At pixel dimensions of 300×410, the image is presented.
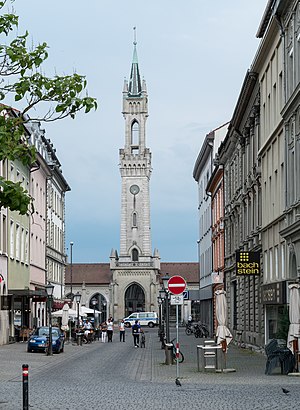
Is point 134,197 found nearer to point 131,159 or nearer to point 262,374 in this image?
point 131,159

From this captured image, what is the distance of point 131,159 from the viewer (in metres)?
144

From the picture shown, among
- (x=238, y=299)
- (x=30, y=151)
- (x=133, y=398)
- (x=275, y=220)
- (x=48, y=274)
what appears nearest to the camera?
(x=30, y=151)

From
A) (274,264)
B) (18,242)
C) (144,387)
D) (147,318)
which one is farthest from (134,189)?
(144,387)

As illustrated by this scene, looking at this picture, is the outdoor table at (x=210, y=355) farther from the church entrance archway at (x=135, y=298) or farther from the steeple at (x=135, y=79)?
Answer: the steeple at (x=135, y=79)

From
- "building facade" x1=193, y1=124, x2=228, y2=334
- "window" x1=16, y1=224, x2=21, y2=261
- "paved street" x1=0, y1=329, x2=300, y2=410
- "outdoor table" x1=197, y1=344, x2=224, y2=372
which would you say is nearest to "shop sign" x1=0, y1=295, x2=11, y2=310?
"window" x1=16, y1=224, x2=21, y2=261

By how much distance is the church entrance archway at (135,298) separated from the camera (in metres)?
139

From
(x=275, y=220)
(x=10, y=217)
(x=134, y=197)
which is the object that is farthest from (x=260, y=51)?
(x=134, y=197)

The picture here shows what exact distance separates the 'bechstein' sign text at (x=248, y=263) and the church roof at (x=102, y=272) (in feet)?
340

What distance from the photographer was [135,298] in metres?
140

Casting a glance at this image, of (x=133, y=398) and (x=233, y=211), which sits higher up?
(x=233, y=211)

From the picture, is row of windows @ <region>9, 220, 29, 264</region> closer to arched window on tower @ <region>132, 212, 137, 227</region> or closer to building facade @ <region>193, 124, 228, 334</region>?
building facade @ <region>193, 124, 228, 334</region>

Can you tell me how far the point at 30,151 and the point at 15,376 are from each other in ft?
44.0

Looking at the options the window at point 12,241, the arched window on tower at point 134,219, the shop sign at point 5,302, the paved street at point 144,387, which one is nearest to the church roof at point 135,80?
the arched window on tower at point 134,219

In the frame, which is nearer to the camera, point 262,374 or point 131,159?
point 262,374
